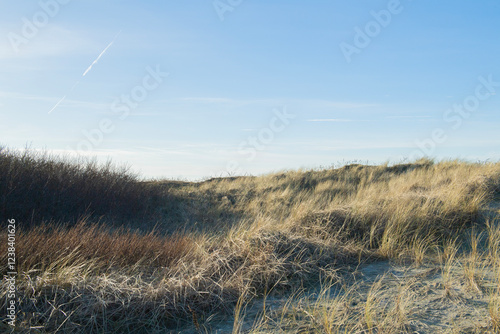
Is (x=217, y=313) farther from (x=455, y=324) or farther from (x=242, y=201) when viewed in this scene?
(x=242, y=201)

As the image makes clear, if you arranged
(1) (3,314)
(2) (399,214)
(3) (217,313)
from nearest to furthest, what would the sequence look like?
1. (1) (3,314)
2. (3) (217,313)
3. (2) (399,214)

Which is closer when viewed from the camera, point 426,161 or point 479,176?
point 479,176

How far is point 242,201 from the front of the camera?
1392 centimetres

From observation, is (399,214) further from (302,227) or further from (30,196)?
(30,196)

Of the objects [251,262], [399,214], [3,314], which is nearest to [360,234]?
[399,214]

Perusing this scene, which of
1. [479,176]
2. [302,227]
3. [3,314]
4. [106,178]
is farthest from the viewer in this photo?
[106,178]

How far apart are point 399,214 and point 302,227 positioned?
1744mm

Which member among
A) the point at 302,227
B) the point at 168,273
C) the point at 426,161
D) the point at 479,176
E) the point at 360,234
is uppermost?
the point at 168,273

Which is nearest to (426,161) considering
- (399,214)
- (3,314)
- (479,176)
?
(479,176)

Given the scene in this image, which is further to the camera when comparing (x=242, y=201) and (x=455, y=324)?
(x=242, y=201)

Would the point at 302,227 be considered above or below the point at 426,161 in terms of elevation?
above

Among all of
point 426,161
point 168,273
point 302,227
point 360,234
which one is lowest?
point 426,161

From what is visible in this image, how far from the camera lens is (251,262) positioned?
4.68 metres

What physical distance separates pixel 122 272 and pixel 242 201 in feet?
31.3
